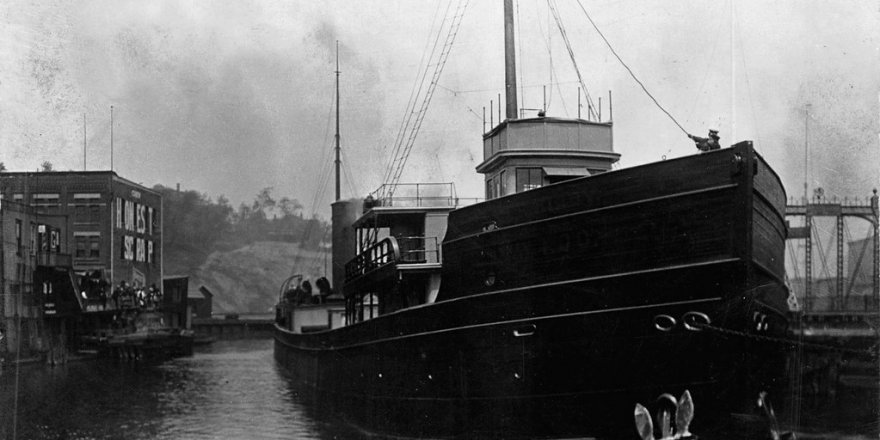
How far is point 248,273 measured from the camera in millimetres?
86750

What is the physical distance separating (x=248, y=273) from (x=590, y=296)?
78.9 metres

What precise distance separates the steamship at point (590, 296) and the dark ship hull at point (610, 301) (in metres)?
0.02

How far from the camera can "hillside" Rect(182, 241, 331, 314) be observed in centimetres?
8394

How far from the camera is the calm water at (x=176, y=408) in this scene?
16047 millimetres

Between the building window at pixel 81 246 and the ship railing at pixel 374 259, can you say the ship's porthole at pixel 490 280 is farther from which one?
the building window at pixel 81 246

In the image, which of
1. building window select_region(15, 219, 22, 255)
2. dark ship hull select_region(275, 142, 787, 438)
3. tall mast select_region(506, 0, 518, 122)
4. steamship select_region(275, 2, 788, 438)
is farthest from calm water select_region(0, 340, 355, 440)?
tall mast select_region(506, 0, 518, 122)

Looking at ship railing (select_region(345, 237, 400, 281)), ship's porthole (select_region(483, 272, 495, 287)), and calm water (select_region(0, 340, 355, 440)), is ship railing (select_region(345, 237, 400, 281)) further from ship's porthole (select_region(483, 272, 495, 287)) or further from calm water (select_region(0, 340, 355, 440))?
calm water (select_region(0, 340, 355, 440))

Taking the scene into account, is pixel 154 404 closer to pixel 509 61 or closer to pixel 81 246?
pixel 509 61

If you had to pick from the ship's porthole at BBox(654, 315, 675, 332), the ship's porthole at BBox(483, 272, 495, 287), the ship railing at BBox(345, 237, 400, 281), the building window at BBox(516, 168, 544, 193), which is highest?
the building window at BBox(516, 168, 544, 193)

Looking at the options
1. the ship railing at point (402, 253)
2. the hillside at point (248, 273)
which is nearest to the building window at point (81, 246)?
the ship railing at point (402, 253)

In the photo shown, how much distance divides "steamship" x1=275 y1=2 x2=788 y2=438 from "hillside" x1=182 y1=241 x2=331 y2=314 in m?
68.9

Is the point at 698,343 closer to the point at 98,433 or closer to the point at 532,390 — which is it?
the point at 532,390

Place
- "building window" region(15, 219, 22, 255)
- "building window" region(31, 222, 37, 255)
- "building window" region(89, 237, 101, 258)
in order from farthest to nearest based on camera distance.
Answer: "building window" region(89, 237, 101, 258)
"building window" region(31, 222, 37, 255)
"building window" region(15, 219, 22, 255)

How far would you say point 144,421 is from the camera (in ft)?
59.4
